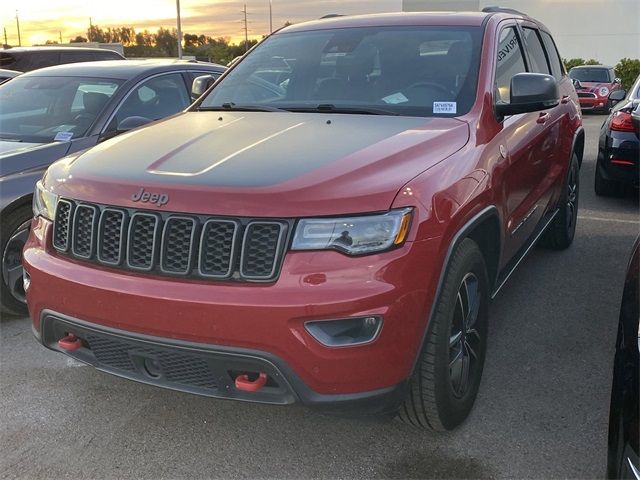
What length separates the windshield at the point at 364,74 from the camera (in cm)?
342

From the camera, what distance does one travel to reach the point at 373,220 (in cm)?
234

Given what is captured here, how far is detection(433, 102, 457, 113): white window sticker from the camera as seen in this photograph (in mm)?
3264

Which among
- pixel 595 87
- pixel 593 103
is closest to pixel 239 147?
pixel 593 103

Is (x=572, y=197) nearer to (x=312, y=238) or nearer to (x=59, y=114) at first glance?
Result: (x=312, y=238)

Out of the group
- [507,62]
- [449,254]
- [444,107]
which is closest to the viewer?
[449,254]

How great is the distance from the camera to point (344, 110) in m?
3.42

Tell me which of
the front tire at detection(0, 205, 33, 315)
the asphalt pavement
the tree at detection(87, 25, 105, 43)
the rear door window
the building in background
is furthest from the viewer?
the tree at detection(87, 25, 105, 43)

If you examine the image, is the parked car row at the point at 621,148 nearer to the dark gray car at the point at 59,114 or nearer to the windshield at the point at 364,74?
the windshield at the point at 364,74

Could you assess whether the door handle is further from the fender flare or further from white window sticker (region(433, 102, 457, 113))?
the fender flare

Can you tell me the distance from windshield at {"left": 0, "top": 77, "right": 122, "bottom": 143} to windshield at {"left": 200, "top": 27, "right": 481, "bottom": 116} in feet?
4.50

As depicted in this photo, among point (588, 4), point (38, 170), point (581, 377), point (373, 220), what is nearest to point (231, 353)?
point (373, 220)

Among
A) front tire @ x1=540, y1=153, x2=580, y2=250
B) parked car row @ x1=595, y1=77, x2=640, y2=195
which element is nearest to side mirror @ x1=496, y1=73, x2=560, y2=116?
front tire @ x1=540, y1=153, x2=580, y2=250

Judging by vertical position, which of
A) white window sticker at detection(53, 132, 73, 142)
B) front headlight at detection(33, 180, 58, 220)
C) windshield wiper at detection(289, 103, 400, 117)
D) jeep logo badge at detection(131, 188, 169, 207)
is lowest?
white window sticker at detection(53, 132, 73, 142)

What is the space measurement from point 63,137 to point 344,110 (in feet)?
7.60
